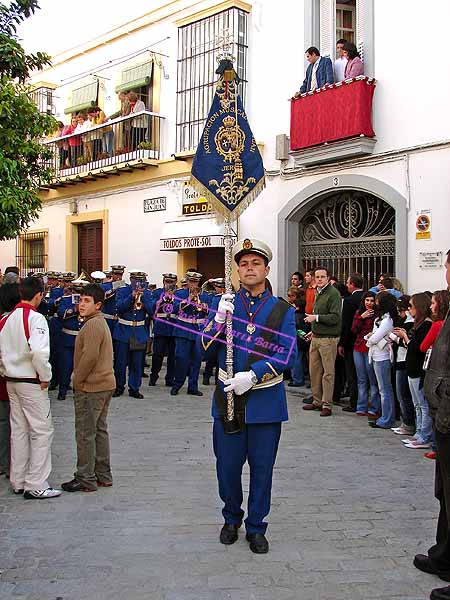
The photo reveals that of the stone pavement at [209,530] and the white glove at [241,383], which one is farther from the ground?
the white glove at [241,383]

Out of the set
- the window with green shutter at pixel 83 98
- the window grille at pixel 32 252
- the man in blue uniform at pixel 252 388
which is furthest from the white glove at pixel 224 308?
the window grille at pixel 32 252

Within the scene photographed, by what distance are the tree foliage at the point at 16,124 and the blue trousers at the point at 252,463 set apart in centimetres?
562

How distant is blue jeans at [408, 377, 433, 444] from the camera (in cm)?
736

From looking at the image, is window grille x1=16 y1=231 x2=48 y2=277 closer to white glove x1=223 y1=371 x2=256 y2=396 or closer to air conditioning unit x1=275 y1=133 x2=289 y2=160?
air conditioning unit x1=275 y1=133 x2=289 y2=160

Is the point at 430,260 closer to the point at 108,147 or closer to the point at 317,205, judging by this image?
the point at 317,205

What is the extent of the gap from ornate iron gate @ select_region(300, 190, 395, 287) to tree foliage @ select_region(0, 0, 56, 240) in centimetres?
537

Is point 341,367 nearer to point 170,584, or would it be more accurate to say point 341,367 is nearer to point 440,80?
point 440,80

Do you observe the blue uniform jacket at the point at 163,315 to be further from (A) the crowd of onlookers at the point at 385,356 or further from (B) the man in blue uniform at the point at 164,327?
(A) the crowd of onlookers at the point at 385,356

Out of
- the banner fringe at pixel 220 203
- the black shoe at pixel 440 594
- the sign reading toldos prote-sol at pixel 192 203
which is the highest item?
the sign reading toldos prote-sol at pixel 192 203

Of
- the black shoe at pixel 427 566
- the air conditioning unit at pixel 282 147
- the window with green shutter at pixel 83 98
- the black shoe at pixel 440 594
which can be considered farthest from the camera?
the window with green shutter at pixel 83 98

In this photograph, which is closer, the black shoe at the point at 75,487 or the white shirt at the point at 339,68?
the black shoe at the point at 75,487

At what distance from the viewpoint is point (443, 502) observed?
4184mm

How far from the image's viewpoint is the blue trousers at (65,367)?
10055 millimetres

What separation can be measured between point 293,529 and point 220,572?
941 mm
